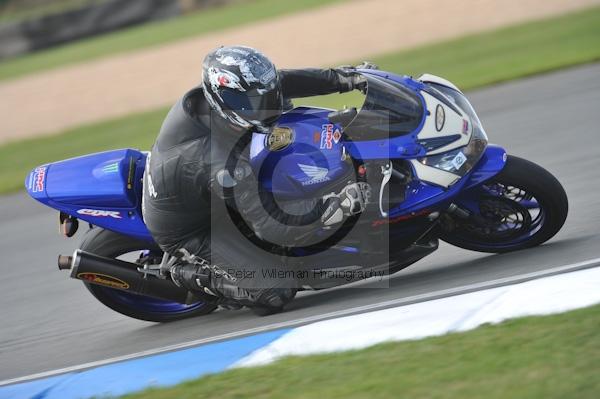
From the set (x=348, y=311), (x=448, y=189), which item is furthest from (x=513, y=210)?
(x=348, y=311)

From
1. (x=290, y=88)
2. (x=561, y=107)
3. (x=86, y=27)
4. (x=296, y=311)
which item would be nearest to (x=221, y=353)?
(x=296, y=311)

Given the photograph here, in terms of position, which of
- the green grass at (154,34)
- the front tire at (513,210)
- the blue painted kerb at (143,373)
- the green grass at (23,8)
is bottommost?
the blue painted kerb at (143,373)

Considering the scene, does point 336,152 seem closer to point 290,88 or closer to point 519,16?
point 290,88

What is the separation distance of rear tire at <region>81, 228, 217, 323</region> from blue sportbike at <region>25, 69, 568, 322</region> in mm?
147

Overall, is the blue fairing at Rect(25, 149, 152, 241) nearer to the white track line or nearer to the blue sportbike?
the blue sportbike

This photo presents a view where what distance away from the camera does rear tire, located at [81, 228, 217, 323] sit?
5.55 metres

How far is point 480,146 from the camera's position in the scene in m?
4.88

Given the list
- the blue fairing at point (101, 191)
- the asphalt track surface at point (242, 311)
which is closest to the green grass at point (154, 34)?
the asphalt track surface at point (242, 311)

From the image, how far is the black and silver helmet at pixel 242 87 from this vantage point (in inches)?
184

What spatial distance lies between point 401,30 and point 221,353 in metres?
11.4

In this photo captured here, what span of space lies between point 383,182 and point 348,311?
0.78 metres

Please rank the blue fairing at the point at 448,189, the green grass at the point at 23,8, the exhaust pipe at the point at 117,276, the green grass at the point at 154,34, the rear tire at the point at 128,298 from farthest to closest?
the green grass at the point at 23,8 < the green grass at the point at 154,34 < the rear tire at the point at 128,298 < the exhaust pipe at the point at 117,276 < the blue fairing at the point at 448,189

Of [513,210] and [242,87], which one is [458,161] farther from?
[242,87]

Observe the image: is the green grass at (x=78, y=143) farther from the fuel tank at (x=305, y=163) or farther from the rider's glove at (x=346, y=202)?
the rider's glove at (x=346, y=202)
